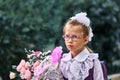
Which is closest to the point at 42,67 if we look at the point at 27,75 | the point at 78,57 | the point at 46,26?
the point at 27,75

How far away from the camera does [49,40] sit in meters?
7.66

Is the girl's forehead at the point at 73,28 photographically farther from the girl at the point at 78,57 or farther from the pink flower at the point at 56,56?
the pink flower at the point at 56,56

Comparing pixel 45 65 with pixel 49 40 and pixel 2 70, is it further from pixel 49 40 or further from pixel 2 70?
pixel 49 40

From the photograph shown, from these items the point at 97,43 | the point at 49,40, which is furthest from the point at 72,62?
the point at 97,43

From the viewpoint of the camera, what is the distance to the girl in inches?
145

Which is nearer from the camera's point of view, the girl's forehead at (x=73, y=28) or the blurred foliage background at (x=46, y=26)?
the girl's forehead at (x=73, y=28)

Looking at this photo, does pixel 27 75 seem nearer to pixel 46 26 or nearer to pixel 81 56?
pixel 81 56

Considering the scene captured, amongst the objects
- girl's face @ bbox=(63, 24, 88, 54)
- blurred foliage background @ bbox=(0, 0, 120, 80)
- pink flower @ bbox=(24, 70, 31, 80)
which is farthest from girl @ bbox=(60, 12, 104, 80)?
blurred foliage background @ bbox=(0, 0, 120, 80)

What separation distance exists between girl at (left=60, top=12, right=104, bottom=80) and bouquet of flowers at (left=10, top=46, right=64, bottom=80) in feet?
0.22

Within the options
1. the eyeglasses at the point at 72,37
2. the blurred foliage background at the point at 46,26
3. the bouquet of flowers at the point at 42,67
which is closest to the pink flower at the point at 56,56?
→ the bouquet of flowers at the point at 42,67

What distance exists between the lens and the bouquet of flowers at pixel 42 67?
366 centimetres

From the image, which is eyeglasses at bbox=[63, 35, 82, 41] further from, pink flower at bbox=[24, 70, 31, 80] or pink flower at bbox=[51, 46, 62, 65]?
pink flower at bbox=[24, 70, 31, 80]

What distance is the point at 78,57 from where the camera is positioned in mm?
3725

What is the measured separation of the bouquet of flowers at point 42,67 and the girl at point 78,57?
66 millimetres
